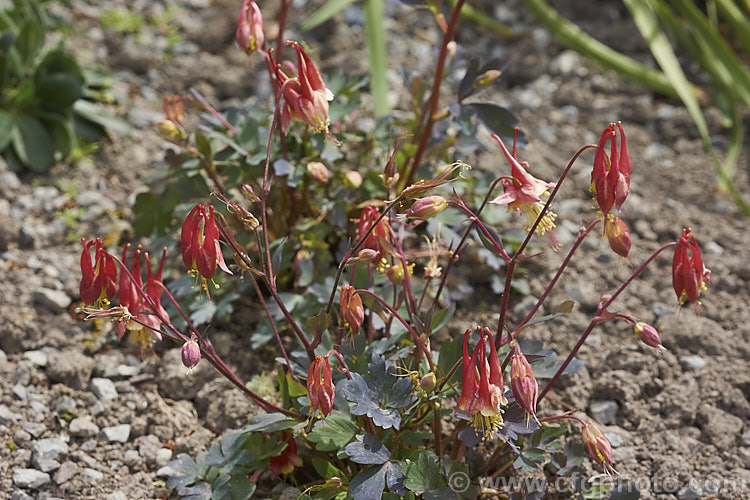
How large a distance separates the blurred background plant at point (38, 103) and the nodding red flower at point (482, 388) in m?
1.64

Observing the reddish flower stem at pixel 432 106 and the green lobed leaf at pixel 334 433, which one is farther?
the reddish flower stem at pixel 432 106

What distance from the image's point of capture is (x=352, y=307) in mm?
1381

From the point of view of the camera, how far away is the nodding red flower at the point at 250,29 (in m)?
1.65

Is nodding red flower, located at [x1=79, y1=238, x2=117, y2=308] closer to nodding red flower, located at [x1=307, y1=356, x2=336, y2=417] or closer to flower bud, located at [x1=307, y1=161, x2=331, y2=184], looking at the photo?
nodding red flower, located at [x1=307, y1=356, x2=336, y2=417]

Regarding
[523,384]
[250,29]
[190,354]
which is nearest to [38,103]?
[250,29]

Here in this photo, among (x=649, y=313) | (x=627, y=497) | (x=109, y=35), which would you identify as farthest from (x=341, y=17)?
(x=627, y=497)

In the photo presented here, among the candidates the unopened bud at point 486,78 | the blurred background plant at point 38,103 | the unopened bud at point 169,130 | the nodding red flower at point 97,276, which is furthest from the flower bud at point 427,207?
the blurred background plant at point 38,103

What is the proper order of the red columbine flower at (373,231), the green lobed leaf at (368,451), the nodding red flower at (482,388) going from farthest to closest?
1. the red columbine flower at (373,231)
2. the green lobed leaf at (368,451)
3. the nodding red flower at (482,388)

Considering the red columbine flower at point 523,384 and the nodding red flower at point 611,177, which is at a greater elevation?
the nodding red flower at point 611,177

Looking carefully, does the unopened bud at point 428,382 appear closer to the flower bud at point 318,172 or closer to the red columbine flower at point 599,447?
the red columbine flower at point 599,447

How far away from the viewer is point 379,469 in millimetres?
1397

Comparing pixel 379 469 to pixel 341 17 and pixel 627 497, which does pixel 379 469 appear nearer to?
pixel 627 497

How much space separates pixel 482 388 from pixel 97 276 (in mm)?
704

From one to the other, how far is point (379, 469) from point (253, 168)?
2.82 feet
